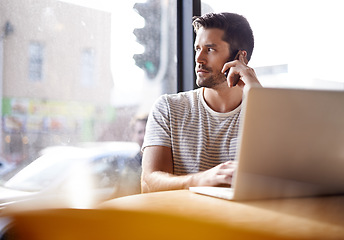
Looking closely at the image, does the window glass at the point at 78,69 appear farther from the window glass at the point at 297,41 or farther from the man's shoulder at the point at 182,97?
the window glass at the point at 297,41

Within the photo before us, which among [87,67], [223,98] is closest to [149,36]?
[87,67]

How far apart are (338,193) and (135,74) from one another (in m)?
1.90

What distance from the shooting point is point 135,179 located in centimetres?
249

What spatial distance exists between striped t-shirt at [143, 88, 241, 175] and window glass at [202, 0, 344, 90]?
83cm

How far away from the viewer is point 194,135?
6.53 ft

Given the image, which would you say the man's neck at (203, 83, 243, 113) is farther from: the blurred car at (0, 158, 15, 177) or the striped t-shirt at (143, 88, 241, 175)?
the blurred car at (0, 158, 15, 177)

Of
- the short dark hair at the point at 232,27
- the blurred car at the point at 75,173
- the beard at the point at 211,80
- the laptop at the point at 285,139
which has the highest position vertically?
the short dark hair at the point at 232,27

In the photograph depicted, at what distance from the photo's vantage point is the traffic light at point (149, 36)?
8.95 ft

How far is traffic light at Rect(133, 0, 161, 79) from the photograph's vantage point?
2729 millimetres

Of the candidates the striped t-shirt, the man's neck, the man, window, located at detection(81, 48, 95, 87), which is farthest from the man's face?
window, located at detection(81, 48, 95, 87)

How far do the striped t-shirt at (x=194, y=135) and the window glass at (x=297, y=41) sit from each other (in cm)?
83

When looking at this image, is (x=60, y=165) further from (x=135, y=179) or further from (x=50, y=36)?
(x=50, y=36)

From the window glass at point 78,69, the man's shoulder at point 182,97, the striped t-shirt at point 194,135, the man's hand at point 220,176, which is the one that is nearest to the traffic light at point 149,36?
the window glass at point 78,69

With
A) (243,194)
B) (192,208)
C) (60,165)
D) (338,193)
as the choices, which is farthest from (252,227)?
(60,165)
